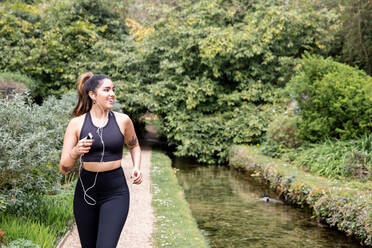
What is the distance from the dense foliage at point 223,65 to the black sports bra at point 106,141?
12.2 m

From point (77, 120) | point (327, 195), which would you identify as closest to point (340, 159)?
point (327, 195)

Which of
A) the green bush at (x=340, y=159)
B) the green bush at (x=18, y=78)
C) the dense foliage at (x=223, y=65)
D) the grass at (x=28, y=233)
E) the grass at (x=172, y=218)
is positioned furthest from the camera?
the dense foliage at (x=223, y=65)

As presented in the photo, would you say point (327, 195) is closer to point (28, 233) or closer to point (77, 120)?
point (28, 233)

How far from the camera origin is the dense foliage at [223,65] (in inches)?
625

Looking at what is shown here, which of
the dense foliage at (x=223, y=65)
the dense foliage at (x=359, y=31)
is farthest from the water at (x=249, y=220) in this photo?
the dense foliage at (x=359, y=31)

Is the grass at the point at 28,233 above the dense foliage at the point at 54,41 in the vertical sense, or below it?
below

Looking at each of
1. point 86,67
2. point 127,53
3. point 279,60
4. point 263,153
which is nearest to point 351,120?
point 263,153

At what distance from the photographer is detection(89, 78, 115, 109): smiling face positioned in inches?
132

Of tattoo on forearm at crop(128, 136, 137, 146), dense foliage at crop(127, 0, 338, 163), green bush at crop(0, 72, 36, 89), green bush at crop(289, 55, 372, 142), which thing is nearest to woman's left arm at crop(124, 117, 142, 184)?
tattoo on forearm at crop(128, 136, 137, 146)

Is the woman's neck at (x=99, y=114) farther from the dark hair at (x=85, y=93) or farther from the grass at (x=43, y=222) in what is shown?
the grass at (x=43, y=222)

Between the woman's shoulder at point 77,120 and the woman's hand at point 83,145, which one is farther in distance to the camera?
the woman's shoulder at point 77,120

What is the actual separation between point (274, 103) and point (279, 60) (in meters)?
2.00

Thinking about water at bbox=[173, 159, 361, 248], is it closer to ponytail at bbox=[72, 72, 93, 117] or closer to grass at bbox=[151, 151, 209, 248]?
grass at bbox=[151, 151, 209, 248]

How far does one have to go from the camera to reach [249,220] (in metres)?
8.05
